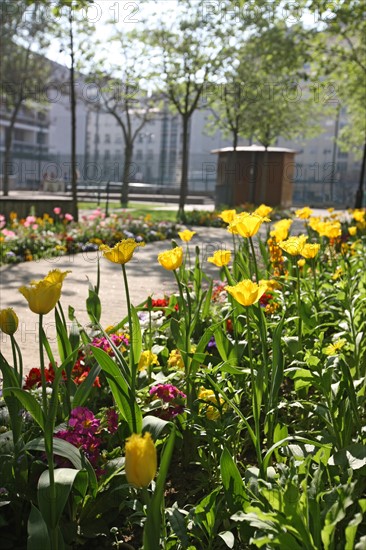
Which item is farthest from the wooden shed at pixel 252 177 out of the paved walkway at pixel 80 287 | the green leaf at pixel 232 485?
the green leaf at pixel 232 485

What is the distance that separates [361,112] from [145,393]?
2392 cm

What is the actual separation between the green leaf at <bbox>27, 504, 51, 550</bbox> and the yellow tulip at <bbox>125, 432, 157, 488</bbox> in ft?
1.84

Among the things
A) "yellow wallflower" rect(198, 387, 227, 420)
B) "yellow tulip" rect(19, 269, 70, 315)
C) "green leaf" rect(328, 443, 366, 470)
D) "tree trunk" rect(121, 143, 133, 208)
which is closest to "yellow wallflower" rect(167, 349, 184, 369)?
"yellow wallflower" rect(198, 387, 227, 420)

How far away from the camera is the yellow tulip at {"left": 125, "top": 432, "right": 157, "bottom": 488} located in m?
1.05

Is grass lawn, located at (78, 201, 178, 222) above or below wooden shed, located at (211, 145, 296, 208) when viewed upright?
below

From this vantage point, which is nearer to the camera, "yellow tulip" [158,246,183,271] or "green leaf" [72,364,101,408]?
"green leaf" [72,364,101,408]

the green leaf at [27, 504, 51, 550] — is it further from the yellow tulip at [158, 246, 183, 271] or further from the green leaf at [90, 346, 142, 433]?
the yellow tulip at [158, 246, 183, 271]

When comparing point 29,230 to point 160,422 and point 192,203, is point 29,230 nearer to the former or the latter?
point 160,422

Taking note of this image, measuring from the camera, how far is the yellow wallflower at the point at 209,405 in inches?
93.7

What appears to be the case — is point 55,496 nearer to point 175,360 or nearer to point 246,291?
point 246,291

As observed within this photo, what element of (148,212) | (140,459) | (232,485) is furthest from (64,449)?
(148,212)

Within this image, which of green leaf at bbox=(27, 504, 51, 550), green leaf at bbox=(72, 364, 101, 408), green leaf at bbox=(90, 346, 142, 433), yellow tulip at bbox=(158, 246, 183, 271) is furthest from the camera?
yellow tulip at bbox=(158, 246, 183, 271)

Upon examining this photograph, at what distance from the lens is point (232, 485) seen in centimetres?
176

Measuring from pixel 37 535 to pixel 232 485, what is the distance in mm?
573
